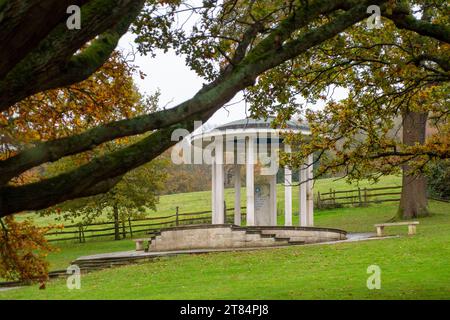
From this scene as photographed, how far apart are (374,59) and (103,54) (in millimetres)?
7132

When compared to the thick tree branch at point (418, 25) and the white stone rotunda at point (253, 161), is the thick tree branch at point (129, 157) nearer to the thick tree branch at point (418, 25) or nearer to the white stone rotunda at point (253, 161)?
the thick tree branch at point (418, 25)

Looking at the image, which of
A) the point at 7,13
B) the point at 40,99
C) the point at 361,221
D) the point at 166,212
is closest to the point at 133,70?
the point at 40,99

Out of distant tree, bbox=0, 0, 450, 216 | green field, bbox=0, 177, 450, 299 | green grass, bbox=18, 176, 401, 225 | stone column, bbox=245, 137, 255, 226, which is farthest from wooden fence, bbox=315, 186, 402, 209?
distant tree, bbox=0, 0, 450, 216

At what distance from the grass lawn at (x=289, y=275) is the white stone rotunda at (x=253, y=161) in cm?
594

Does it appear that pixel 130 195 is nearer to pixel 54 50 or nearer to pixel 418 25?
pixel 418 25

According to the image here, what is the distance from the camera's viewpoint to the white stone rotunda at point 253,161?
86.8 ft

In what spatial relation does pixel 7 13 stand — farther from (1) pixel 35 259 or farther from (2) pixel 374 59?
(2) pixel 374 59

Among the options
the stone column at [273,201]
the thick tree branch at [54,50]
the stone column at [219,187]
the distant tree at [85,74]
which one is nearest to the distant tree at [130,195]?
the stone column at [219,187]

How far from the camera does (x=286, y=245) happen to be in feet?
79.0

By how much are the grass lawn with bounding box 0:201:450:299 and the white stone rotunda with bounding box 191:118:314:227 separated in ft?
19.5

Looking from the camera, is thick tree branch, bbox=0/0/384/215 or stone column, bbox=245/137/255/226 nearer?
thick tree branch, bbox=0/0/384/215

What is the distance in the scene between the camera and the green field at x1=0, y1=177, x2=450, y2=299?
41.3ft

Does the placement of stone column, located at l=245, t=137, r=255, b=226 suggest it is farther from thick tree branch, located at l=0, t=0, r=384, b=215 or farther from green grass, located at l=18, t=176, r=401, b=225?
green grass, located at l=18, t=176, r=401, b=225

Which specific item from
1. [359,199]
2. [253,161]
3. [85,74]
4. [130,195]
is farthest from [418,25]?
[359,199]
